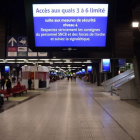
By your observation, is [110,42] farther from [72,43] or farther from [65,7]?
[65,7]

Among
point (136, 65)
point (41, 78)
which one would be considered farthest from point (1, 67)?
point (136, 65)

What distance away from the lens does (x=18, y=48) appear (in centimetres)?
1468

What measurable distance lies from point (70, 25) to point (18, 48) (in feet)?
29.9

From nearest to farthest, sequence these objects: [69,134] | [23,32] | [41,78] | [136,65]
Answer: [69,134] < [136,65] < [23,32] < [41,78]

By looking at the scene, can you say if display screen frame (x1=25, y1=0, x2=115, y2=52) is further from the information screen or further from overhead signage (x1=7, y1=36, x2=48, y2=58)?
overhead signage (x1=7, y1=36, x2=48, y2=58)

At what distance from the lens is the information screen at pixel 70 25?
6102 millimetres

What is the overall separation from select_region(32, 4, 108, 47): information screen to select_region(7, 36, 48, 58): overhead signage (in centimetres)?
785

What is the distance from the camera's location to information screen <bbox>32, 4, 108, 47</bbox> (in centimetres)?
610

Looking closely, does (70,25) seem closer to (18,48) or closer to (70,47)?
(70,47)

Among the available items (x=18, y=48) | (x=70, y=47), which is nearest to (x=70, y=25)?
(x=70, y=47)

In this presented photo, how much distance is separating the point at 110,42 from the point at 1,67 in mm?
40804

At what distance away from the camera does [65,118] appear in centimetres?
927

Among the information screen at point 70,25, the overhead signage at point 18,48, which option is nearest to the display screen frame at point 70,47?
the information screen at point 70,25

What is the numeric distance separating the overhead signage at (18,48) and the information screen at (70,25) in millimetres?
7851
